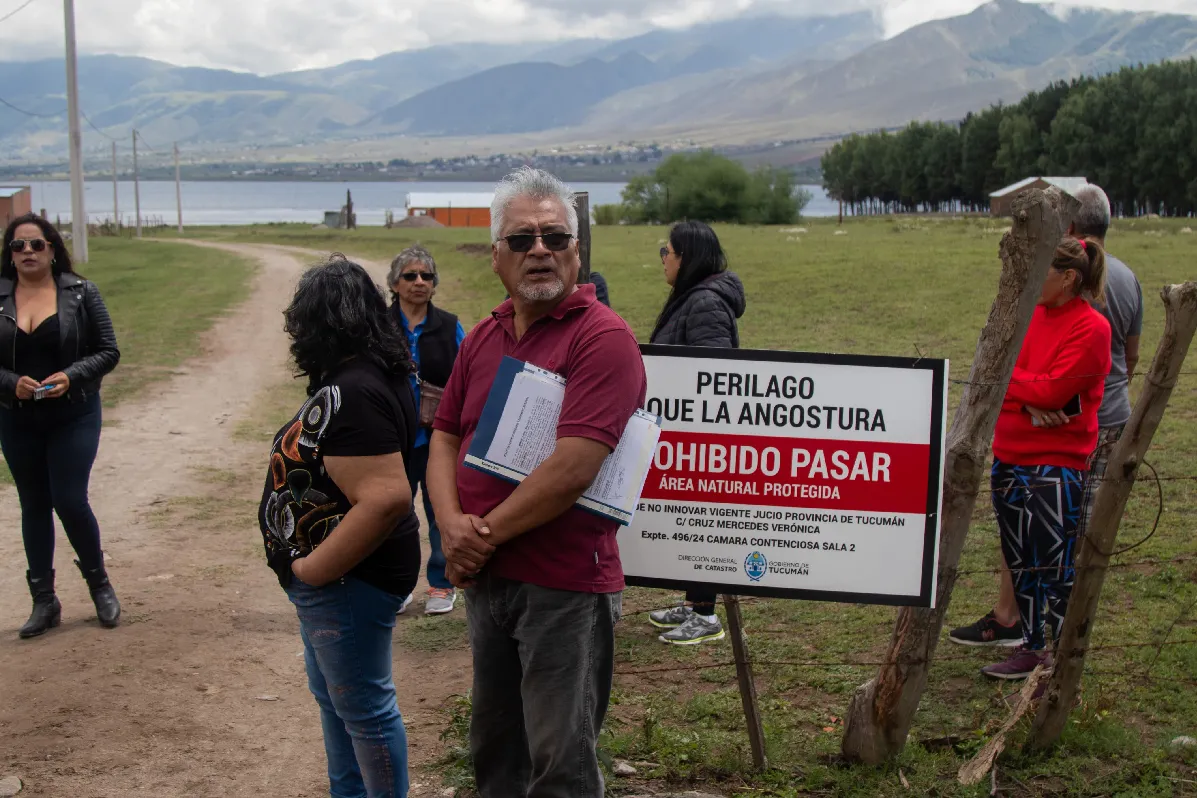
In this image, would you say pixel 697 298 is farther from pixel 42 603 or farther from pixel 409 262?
pixel 42 603

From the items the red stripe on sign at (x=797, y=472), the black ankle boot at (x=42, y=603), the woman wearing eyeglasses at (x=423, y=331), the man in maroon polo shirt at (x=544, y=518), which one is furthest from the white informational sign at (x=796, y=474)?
the black ankle boot at (x=42, y=603)

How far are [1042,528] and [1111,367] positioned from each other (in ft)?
3.13

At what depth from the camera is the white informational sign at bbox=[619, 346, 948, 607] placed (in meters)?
3.72

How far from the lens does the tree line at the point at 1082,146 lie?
75.3 m

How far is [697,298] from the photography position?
209 inches

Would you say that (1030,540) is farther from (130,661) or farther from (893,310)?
(893,310)

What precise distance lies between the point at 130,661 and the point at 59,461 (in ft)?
3.36

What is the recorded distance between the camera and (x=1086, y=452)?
4633 millimetres

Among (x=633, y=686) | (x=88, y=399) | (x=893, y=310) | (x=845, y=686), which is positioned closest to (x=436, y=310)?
(x=88, y=399)

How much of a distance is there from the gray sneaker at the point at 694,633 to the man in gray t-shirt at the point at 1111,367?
1.11 m

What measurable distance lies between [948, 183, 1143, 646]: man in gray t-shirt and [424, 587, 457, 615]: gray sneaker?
Answer: 265 centimetres

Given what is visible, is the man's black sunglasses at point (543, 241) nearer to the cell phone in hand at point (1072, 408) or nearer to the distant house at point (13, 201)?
the cell phone in hand at point (1072, 408)

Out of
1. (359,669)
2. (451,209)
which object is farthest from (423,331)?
(451,209)

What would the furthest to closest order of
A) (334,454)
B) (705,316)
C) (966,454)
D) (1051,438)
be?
(705,316) → (1051,438) → (966,454) → (334,454)
